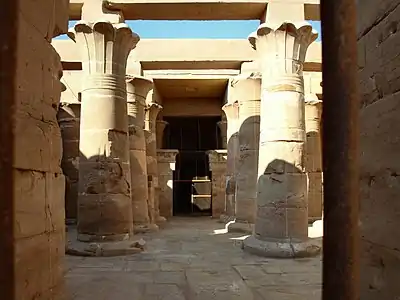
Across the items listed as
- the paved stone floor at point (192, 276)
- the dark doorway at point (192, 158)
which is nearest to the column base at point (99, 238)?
the paved stone floor at point (192, 276)

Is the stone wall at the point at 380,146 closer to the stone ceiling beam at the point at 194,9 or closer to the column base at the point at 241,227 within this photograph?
the stone ceiling beam at the point at 194,9

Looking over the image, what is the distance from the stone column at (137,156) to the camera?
36.6ft

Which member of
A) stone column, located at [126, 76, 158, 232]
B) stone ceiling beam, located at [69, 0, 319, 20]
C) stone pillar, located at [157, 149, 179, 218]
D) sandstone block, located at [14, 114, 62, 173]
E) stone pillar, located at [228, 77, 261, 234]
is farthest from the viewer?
stone pillar, located at [157, 149, 179, 218]

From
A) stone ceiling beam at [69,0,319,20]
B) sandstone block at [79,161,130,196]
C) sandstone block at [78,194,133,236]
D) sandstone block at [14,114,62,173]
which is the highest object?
stone ceiling beam at [69,0,319,20]

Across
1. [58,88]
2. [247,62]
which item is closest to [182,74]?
[247,62]

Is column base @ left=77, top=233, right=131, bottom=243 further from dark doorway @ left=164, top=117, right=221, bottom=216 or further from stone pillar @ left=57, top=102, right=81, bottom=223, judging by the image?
dark doorway @ left=164, top=117, right=221, bottom=216

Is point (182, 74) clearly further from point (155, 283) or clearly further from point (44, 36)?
point (44, 36)

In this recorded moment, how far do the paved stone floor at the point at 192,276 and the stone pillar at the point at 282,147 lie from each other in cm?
58

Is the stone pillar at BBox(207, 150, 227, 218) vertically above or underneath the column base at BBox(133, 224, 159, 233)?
above

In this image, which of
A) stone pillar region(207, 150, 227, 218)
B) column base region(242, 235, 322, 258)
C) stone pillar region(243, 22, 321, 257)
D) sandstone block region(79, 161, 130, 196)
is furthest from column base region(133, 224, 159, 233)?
stone pillar region(207, 150, 227, 218)

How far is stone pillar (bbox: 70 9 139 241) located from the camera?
26.4 feet

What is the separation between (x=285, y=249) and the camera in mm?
7566

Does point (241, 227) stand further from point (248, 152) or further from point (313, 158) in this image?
point (313, 158)

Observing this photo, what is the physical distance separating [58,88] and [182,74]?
39.9 feet
